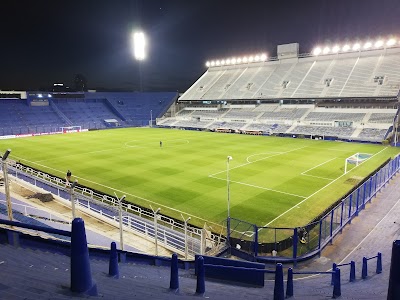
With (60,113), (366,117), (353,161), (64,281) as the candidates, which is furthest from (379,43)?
(64,281)

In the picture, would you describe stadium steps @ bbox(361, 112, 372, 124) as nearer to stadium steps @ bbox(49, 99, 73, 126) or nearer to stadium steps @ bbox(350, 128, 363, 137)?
stadium steps @ bbox(350, 128, 363, 137)

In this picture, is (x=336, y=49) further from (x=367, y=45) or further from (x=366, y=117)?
(x=366, y=117)

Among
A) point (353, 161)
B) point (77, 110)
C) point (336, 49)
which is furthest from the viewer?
point (77, 110)

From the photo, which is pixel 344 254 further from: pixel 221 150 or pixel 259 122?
pixel 259 122

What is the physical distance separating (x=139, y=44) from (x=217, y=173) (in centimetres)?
4367

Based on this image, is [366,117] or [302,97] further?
[302,97]

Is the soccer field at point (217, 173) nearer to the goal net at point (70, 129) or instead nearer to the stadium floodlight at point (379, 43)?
the goal net at point (70, 129)

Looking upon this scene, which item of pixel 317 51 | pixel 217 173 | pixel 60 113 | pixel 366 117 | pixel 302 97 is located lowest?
pixel 217 173

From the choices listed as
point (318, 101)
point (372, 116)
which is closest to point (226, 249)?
point (372, 116)

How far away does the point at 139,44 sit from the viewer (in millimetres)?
63094

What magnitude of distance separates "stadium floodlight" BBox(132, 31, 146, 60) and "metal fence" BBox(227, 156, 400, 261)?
5305 cm

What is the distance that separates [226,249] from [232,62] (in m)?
80.9

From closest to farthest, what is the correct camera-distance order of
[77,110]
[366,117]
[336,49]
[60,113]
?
[366,117]
[336,49]
[60,113]
[77,110]

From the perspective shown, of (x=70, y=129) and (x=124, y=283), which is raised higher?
(x=70, y=129)
